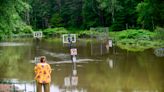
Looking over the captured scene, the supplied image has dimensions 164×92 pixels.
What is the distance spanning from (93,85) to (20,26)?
7.52 meters

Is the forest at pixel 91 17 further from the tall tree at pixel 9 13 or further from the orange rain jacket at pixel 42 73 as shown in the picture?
the orange rain jacket at pixel 42 73

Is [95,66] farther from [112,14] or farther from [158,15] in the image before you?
[112,14]

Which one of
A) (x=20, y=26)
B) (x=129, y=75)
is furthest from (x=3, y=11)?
(x=129, y=75)

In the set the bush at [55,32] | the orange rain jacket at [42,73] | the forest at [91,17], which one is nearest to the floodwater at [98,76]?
the orange rain jacket at [42,73]

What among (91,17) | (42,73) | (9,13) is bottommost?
(91,17)

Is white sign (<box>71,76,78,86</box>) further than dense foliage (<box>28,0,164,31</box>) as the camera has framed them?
No

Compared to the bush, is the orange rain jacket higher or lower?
higher

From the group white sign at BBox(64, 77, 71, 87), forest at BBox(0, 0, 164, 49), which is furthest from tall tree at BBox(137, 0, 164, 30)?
white sign at BBox(64, 77, 71, 87)

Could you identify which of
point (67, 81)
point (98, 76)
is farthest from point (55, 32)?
point (67, 81)

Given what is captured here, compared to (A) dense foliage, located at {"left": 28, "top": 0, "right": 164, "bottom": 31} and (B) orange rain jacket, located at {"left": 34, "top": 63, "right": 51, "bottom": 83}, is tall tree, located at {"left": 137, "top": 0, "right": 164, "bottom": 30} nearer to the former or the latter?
(A) dense foliage, located at {"left": 28, "top": 0, "right": 164, "bottom": 31}

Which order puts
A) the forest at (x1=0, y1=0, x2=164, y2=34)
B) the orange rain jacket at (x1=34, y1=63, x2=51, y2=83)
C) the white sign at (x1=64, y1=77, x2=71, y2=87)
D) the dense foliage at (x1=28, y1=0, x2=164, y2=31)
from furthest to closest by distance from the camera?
the dense foliage at (x1=28, y1=0, x2=164, y2=31) < the forest at (x1=0, y1=0, x2=164, y2=34) < the white sign at (x1=64, y1=77, x2=71, y2=87) < the orange rain jacket at (x1=34, y1=63, x2=51, y2=83)

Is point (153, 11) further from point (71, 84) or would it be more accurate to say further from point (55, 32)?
point (55, 32)

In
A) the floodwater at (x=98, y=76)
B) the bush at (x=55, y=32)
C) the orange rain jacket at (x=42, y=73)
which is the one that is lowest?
the bush at (x=55, y=32)

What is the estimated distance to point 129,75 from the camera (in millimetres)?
25875
